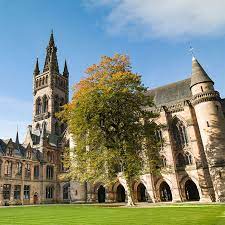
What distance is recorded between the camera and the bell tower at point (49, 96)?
59.4m

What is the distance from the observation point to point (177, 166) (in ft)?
113

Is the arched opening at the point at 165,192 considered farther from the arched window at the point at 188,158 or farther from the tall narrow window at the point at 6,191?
the tall narrow window at the point at 6,191

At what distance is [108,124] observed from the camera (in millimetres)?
25984

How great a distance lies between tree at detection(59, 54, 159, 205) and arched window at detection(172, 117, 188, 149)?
10.0 metres

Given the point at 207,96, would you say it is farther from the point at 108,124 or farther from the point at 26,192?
the point at 26,192

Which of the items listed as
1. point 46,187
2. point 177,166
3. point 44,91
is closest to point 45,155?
point 46,187

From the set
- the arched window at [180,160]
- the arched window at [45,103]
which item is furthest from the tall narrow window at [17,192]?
the arched window at [180,160]

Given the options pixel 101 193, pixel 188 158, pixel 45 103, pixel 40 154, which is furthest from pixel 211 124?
pixel 45 103

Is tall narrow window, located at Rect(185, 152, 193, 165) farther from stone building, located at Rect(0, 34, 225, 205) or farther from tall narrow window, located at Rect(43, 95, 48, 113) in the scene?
tall narrow window, located at Rect(43, 95, 48, 113)

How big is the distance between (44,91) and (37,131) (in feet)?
39.8

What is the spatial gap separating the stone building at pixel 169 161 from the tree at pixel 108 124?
6356 millimetres

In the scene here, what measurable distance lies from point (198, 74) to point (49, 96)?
38666 mm

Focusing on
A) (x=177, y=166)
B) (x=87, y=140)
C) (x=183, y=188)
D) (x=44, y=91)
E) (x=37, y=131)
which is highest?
(x=44, y=91)

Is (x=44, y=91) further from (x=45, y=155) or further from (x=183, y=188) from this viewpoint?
(x=183, y=188)
